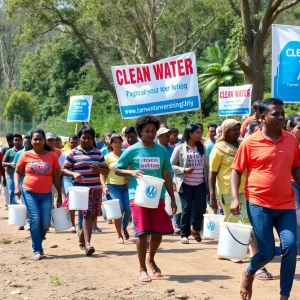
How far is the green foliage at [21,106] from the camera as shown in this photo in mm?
56281

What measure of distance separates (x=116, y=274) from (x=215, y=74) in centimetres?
3842

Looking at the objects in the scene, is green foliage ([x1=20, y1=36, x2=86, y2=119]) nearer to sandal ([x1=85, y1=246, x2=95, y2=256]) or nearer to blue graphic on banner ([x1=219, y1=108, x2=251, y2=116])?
blue graphic on banner ([x1=219, y1=108, x2=251, y2=116])

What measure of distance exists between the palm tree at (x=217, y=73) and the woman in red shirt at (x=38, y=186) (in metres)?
35.6

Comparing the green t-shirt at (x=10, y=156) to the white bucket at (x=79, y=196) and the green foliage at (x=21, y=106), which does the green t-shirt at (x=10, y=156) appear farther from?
the green foliage at (x=21, y=106)

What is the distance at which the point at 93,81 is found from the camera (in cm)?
4850

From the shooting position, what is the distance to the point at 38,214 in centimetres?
957

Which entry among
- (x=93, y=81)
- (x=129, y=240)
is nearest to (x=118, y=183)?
(x=129, y=240)

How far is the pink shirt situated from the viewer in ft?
34.8

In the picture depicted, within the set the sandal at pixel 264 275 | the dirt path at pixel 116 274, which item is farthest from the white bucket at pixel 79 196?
the sandal at pixel 264 275

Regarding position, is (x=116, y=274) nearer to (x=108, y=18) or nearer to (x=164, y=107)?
(x=164, y=107)

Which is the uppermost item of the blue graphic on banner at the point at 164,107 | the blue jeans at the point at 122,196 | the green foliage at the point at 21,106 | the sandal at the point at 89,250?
the green foliage at the point at 21,106

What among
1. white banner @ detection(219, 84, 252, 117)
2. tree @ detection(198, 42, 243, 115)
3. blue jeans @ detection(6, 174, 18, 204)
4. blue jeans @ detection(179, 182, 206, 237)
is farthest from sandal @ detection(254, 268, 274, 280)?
tree @ detection(198, 42, 243, 115)

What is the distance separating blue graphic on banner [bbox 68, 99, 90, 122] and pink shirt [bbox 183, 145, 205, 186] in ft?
32.2

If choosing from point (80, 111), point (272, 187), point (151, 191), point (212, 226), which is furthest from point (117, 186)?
point (80, 111)
